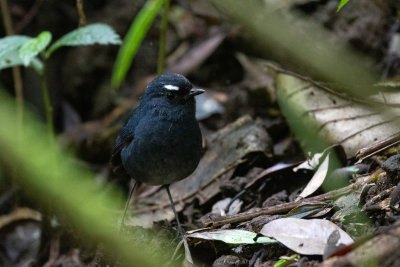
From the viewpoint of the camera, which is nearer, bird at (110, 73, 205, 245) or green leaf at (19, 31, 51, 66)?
bird at (110, 73, 205, 245)

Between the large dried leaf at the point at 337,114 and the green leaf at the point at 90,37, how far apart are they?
5.39 feet

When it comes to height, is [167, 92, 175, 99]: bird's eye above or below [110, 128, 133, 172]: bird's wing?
above

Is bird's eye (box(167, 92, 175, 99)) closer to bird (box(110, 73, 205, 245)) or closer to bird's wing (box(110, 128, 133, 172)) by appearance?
bird (box(110, 73, 205, 245))

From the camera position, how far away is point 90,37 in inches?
183

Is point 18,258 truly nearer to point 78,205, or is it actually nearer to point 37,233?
point 37,233

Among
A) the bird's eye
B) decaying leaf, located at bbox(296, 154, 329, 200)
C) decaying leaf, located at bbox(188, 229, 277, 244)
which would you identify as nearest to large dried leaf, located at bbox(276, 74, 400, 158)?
decaying leaf, located at bbox(296, 154, 329, 200)

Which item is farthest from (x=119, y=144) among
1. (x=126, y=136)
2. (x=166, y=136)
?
(x=166, y=136)

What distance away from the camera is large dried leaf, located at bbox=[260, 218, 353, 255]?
2627mm

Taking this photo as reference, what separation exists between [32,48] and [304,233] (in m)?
2.75

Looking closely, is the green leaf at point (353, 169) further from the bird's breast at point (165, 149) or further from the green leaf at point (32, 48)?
the green leaf at point (32, 48)

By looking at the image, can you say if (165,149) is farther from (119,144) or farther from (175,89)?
(119,144)

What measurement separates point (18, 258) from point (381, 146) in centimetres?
397

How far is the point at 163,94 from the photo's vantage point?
3982mm

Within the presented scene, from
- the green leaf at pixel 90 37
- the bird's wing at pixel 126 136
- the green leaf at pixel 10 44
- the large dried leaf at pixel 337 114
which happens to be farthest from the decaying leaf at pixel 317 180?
the green leaf at pixel 10 44
